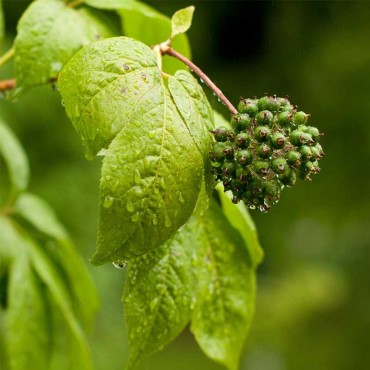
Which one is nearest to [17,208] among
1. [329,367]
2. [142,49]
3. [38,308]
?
[38,308]

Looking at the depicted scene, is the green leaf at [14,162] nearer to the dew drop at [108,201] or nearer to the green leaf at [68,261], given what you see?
the green leaf at [68,261]

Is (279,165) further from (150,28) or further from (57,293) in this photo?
(57,293)

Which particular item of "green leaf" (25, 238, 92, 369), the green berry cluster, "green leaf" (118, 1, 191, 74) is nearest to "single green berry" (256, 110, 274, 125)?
the green berry cluster

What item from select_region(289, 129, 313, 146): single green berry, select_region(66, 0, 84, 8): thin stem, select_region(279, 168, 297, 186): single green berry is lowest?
select_region(66, 0, 84, 8): thin stem

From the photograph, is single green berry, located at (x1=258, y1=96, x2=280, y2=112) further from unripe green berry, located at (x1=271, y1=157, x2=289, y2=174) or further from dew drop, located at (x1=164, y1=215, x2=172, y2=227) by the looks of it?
dew drop, located at (x1=164, y1=215, x2=172, y2=227)

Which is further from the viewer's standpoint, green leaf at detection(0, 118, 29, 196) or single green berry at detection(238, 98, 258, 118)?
green leaf at detection(0, 118, 29, 196)
